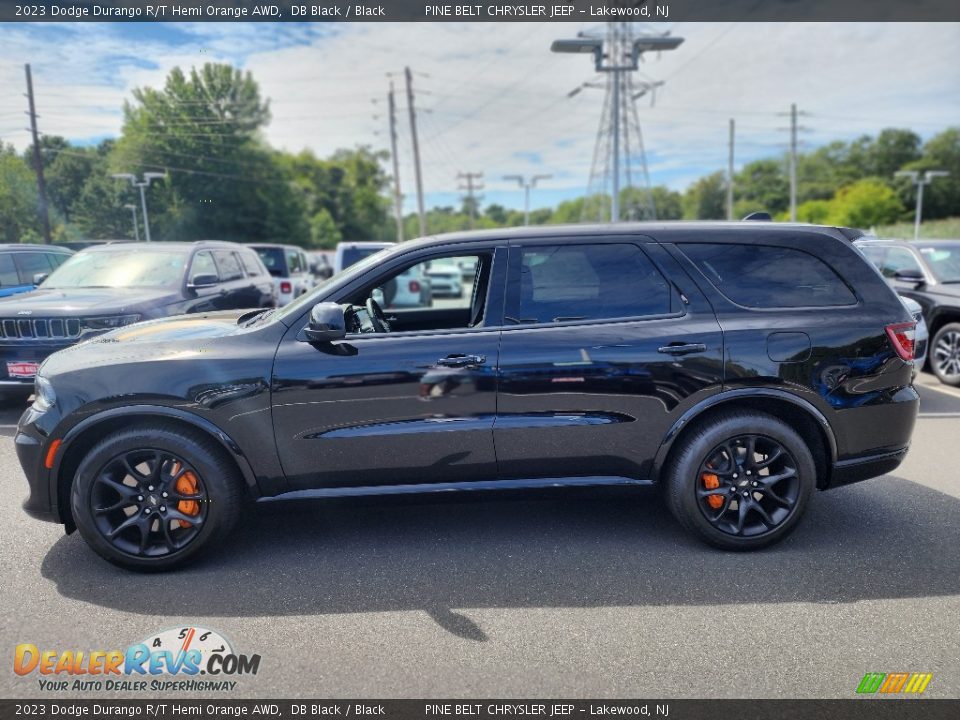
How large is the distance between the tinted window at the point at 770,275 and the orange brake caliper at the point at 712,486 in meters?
1.01

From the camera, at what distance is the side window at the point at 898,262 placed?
28.5 ft

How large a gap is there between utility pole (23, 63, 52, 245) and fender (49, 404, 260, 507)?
254 inches

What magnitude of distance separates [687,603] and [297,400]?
220 cm

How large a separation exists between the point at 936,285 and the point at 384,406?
820cm

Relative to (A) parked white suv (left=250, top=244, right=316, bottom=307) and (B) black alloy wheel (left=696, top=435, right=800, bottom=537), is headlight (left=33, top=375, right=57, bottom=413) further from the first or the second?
(A) parked white suv (left=250, top=244, right=316, bottom=307)

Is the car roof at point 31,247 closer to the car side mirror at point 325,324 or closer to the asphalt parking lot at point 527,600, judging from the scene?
the asphalt parking lot at point 527,600

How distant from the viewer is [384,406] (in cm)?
335

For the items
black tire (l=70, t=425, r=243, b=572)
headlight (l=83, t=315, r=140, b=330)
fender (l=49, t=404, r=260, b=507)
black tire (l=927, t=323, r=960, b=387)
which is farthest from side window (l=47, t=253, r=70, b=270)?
black tire (l=927, t=323, r=960, b=387)

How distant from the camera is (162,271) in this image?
24.5 ft

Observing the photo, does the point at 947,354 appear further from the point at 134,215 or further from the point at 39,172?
the point at 39,172

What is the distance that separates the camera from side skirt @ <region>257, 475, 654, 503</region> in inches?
135

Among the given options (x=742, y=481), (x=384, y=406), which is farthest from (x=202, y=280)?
(x=742, y=481)

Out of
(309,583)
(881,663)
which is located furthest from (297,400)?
(881,663)
